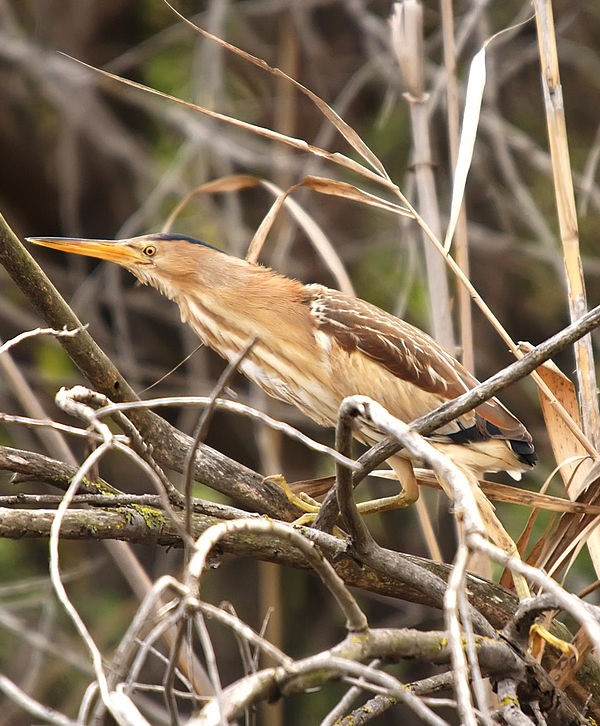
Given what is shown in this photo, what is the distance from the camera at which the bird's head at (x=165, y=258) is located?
1862 millimetres

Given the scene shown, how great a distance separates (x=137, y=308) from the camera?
323cm

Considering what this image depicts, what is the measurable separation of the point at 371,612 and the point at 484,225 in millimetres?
1244

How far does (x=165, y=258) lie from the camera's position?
190 cm

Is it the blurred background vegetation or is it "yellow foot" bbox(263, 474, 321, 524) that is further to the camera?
the blurred background vegetation

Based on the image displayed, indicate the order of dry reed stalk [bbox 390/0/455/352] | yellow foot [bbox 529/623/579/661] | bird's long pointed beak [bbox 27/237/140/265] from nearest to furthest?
1. yellow foot [bbox 529/623/579/661]
2. bird's long pointed beak [bbox 27/237/140/265]
3. dry reed stalk [bbox 390/0/455/352]

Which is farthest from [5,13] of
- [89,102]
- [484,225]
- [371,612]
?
[371,612]

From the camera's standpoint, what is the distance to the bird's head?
186cm

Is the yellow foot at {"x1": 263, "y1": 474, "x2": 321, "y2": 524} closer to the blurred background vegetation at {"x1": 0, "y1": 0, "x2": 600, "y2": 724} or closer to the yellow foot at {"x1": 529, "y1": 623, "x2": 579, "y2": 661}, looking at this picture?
the yellow foot at {"x1": 529, "y1": 623, "x2": 579, "y2": 661}

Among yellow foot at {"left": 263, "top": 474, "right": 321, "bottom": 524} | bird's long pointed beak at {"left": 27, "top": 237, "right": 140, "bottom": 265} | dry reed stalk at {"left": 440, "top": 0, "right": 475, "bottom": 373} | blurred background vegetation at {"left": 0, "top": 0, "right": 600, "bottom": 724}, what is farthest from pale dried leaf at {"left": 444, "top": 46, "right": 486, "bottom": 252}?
blurred background vegetation at {"left": 0, "top": 0, "right": 600, "bottom": 724}

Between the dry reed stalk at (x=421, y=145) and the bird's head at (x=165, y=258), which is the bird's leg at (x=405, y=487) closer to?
the dry reed stalk at (x=421, y=145)

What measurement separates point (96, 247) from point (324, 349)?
402 mm

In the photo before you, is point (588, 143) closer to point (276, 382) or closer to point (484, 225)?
point (484, 225)

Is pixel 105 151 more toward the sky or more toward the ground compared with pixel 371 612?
more toward the sky

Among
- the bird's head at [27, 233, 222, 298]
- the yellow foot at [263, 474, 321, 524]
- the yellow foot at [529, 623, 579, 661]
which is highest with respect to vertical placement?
the bird's head at [27, 233, 222, 298]
